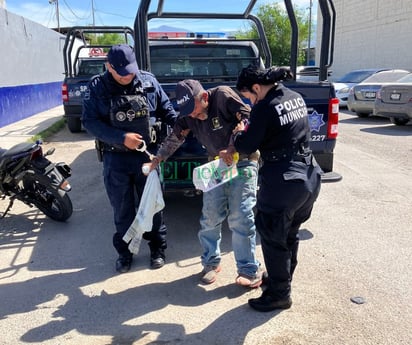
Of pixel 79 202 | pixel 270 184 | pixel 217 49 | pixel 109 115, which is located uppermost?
pixel 217 49

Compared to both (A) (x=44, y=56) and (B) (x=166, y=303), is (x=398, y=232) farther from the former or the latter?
(A) (x=44, y=56)

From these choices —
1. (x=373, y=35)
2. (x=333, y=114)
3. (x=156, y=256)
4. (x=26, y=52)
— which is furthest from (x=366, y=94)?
(x=373, y=35)

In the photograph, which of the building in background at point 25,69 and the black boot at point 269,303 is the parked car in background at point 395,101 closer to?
the black boot at point 269,303

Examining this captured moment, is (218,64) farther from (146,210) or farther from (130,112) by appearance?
(146,210)

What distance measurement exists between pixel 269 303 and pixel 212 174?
0.97 m

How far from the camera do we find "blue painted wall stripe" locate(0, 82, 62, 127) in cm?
1184

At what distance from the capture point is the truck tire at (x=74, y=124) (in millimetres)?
10810

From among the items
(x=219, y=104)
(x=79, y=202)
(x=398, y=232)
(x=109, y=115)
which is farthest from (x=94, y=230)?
(x=398, y=232)

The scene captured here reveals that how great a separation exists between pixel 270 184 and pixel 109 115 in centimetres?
146

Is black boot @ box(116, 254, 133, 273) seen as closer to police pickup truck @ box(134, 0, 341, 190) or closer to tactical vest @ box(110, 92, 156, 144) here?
→ police pickup truck @ box(134, 0, 341, 190)

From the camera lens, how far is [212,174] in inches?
117

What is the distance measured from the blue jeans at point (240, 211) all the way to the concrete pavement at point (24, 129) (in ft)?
22.7

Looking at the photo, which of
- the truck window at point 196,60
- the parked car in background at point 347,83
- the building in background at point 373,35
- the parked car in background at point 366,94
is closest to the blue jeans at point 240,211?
the truck window at point 196,60

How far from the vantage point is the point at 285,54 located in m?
34.9
